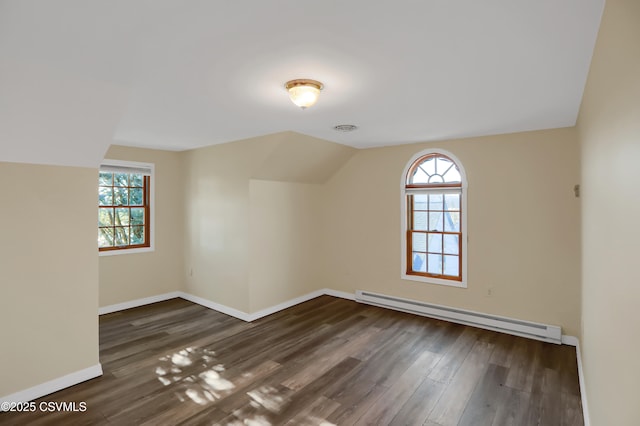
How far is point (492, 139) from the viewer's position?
4117 millimetres

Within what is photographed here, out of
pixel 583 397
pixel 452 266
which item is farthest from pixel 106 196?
pixel 583 397

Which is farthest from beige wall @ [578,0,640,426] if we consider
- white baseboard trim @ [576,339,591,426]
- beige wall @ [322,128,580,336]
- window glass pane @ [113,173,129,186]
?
window glass pane @ [113,173,129,186]

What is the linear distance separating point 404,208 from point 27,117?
4.17 meters

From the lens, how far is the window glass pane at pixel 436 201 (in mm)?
4637

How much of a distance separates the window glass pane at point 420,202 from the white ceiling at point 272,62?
160 cm

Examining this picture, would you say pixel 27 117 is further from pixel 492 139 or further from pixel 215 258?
pixel 492 139

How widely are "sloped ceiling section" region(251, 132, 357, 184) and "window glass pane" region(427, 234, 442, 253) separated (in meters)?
1.76

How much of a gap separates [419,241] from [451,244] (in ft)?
1.48

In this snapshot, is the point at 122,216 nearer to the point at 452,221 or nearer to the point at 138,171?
the point at 138,171

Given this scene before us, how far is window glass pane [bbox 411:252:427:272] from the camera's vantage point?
4793 mm

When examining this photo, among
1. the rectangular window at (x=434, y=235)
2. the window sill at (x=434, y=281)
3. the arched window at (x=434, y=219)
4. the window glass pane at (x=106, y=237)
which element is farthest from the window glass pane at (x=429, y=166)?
the window glass pane at (x=106, y=237)

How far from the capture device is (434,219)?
185 inches

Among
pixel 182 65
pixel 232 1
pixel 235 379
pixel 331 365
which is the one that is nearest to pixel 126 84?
pixel 182 65

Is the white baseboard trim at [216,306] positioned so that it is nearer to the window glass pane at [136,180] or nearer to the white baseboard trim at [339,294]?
the white baseboard trim at [339,294]
